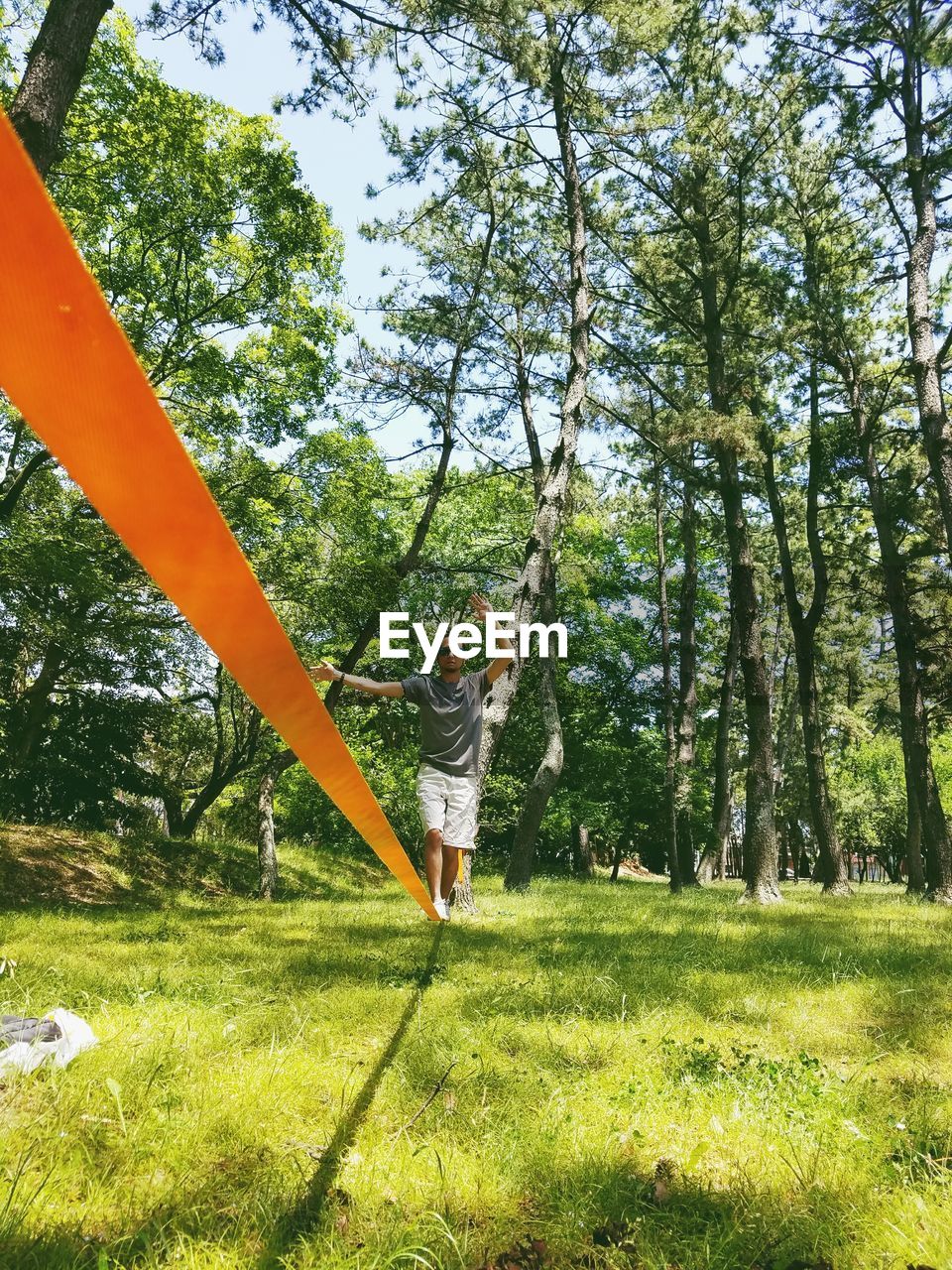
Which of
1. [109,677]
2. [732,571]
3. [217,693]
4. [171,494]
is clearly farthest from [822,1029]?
[217,693]

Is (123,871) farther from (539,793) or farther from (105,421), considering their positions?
(105,421)

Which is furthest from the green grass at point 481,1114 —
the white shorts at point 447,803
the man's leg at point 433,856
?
the white shorts at point 447,803

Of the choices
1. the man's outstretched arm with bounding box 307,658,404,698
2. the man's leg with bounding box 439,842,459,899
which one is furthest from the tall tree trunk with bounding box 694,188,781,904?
the man's outstretched arm with bounding box 307,658,404,698

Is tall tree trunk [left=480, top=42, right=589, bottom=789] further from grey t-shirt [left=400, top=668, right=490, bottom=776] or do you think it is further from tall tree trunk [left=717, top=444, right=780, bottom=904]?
tall tree trunk [left=717, top=444, right=780, bottom=904]

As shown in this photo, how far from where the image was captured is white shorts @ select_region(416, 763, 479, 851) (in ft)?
18.6

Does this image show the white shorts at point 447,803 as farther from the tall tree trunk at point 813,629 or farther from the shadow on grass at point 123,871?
the tall tree trunk at point 813,629

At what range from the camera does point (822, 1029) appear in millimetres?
3799

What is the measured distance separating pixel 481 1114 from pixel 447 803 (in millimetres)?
3115

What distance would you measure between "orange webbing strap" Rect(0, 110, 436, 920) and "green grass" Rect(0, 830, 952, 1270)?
1655 mm

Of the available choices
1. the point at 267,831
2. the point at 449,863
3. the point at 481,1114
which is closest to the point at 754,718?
the point at 449,863

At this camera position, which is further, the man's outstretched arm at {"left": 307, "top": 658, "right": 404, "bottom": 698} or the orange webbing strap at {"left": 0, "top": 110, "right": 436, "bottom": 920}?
the man's outstretched arm at {"left": 307, "top": 658, "right": 404, "bottom": 698}

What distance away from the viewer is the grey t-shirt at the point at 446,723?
5695 millimetres

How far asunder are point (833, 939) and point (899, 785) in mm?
46274

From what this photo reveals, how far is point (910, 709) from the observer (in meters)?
13.7
